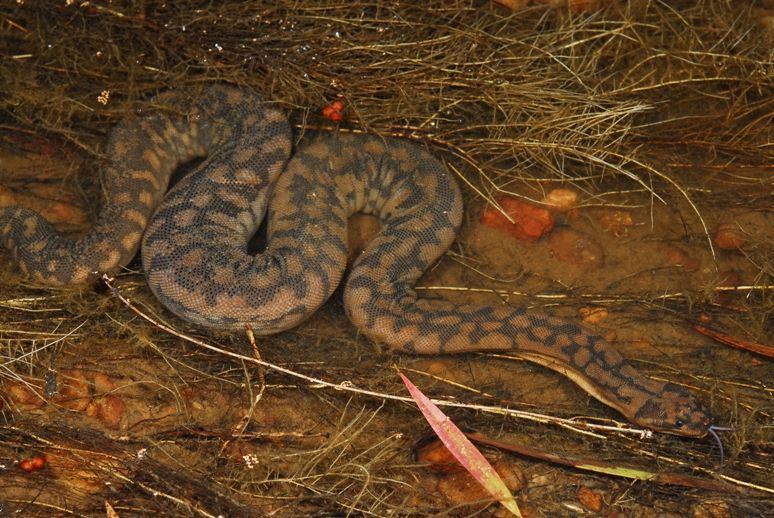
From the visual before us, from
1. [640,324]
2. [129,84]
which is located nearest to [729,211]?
[640,324]

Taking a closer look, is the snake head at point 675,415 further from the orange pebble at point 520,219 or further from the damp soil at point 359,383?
the orange pebble at point 520,219

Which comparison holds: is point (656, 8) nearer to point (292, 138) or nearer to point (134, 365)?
point (292, 138)

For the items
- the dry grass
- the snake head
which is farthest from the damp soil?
the snake head

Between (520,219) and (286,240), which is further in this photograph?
(520,219)

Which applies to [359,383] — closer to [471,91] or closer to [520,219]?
[520,219]

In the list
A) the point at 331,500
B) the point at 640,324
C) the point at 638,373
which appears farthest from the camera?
the point at 640,324

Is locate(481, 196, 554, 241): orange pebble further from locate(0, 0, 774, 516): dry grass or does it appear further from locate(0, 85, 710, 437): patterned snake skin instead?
locate(0, 85, 710, 437): patterned snake skin

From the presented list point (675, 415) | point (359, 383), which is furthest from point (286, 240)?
point (675, 415)

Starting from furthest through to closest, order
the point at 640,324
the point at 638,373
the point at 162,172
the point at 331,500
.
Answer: the point at 162,172 < the point at 640,324 < the point at 638,373 < the point at 331,500
